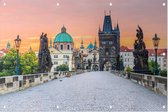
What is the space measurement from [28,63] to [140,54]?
Answer: 6215 cm

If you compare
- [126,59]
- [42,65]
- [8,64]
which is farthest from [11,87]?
[126,59]

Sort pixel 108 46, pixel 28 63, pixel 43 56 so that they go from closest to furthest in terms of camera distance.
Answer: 1. pixel 43 56
2. pixel 28 63
3. pixel 108 46

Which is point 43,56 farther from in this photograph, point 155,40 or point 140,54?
point 155,40

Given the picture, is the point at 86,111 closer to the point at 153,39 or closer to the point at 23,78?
the point at 23,78

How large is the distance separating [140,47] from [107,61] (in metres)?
139

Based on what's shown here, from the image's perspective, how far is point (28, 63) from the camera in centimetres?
8856

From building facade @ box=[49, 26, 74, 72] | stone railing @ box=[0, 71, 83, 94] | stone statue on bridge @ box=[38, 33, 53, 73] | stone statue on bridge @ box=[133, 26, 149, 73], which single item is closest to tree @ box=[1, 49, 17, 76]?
building facade @ box=[49, 26, 74, 72]

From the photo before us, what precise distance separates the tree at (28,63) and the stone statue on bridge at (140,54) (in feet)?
187

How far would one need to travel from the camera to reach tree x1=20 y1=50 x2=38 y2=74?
85.0m

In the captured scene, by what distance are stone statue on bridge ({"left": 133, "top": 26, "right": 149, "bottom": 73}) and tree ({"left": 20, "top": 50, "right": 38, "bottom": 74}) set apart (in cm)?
5693

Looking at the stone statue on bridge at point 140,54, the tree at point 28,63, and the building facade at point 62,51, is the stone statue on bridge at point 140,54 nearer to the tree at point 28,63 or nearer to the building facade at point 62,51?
the tree at point 28,63

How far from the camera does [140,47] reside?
97.5 feet

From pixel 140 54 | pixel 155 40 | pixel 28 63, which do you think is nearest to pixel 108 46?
pixel 28 63

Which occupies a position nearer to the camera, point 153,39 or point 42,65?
point 153,39
